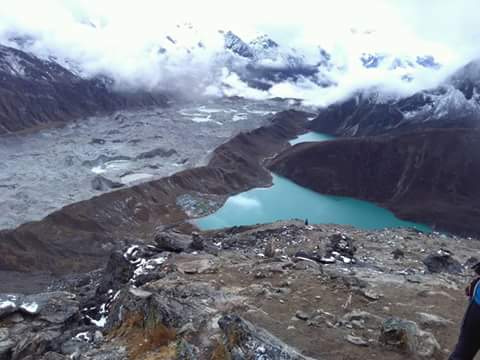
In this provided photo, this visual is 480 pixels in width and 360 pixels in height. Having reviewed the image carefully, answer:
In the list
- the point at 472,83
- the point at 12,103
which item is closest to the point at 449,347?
the point at 12,103

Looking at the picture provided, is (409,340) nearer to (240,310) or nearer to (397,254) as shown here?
(240,310)

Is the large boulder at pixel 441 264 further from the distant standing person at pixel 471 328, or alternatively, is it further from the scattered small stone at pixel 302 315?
the distant standing person at pixel 471 328

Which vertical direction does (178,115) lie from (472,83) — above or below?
→ below

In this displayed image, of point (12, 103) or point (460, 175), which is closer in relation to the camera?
point (460, 175)

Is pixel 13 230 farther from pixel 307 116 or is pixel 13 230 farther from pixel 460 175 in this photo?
pixel 307 116

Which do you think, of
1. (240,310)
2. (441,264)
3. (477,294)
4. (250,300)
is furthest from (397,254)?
(477,294)

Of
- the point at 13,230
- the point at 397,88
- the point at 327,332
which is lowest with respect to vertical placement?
the point at 13,230

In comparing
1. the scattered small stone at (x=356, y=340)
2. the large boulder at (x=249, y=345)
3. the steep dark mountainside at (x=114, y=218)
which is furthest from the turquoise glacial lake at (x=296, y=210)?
the large boulder at (x=249, y=345)
